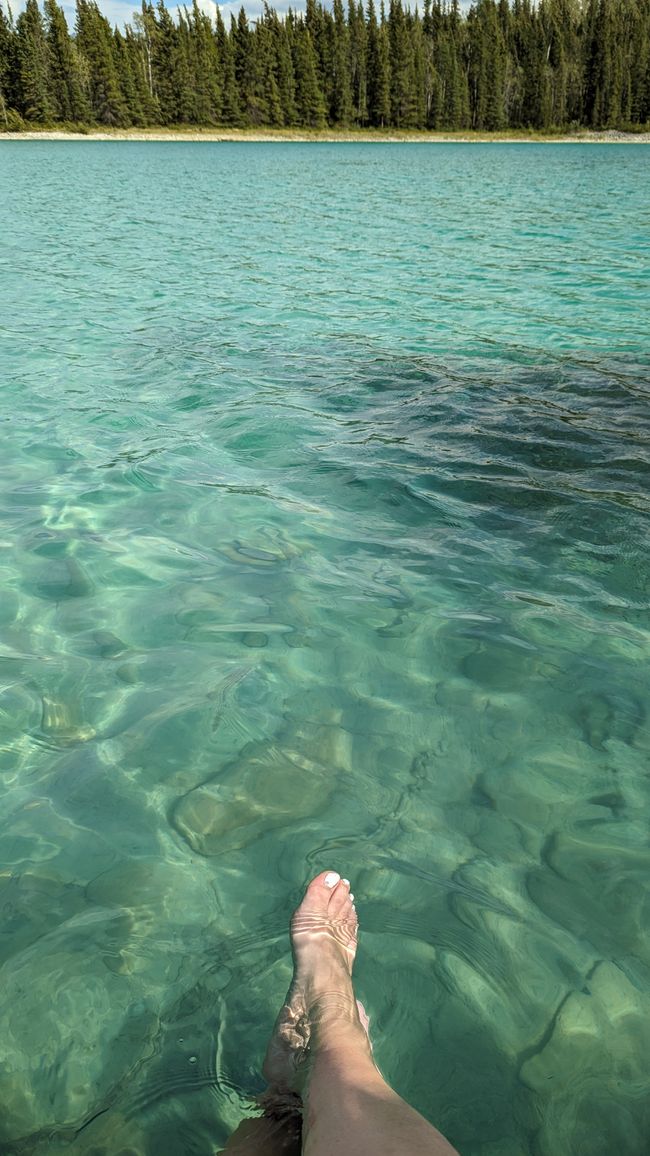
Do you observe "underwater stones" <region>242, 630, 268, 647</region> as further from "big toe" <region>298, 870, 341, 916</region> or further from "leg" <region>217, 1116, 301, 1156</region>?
"leg" <region>217, 1116, 301, 1156</region>

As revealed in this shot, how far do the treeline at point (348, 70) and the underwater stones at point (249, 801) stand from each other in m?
99.2

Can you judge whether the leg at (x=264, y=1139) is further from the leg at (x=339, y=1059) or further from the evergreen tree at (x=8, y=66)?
the evergreen tree at (x=8, y=66)

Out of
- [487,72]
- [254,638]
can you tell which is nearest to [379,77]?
[487,72]

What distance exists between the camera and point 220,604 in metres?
4.27

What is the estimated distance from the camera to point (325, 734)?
3285mm

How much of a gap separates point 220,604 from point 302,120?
109 metres

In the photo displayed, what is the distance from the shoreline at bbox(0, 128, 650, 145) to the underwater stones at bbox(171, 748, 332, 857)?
9242cm

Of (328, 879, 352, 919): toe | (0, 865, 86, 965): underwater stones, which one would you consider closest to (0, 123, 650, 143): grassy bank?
(0, 865, 86, 965): underwater stones

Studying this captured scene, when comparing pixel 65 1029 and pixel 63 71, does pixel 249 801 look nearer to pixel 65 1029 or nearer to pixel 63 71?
pixel 65 1029

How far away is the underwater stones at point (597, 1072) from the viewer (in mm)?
1888

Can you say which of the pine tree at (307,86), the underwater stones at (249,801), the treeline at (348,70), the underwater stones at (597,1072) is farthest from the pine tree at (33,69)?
the underwater stones at (597,1072)

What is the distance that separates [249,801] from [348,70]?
4516 inches

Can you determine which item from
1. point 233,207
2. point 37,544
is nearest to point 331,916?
point 37,544

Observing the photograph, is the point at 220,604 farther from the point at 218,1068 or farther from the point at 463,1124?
the point at 463,1124
